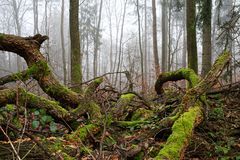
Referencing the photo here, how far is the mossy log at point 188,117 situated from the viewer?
9.10 feet

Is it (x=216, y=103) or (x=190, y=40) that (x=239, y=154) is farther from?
(x=190, y=40)

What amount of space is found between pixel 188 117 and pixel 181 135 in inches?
18.2

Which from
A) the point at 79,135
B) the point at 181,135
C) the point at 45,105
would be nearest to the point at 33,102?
the point at 45,105

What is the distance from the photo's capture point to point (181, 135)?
3.06 meters

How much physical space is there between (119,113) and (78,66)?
4.24 meters

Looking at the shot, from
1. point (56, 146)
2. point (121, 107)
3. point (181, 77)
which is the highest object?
point (181, 77)

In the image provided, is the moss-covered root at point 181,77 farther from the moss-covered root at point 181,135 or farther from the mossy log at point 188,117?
the moss-covered root at point 181,135

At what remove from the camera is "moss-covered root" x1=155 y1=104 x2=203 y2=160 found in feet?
8.80

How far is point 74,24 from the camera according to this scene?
852 cm

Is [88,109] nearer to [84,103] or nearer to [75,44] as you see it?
[84,103]

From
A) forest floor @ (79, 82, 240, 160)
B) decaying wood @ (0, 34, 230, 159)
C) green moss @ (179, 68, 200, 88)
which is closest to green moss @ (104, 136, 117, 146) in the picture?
forest floor @ (79, 82, 240, 160)

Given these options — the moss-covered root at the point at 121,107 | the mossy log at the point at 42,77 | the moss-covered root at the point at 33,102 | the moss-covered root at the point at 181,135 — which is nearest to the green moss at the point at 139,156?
the moss-covered root at the point at 181,135

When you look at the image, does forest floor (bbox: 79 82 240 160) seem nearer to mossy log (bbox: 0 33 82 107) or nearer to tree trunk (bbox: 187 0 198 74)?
mossy log (bbox: 0 33 82 107)

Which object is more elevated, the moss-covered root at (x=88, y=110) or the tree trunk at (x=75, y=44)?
the tree trunk at (x=75, y=44)
